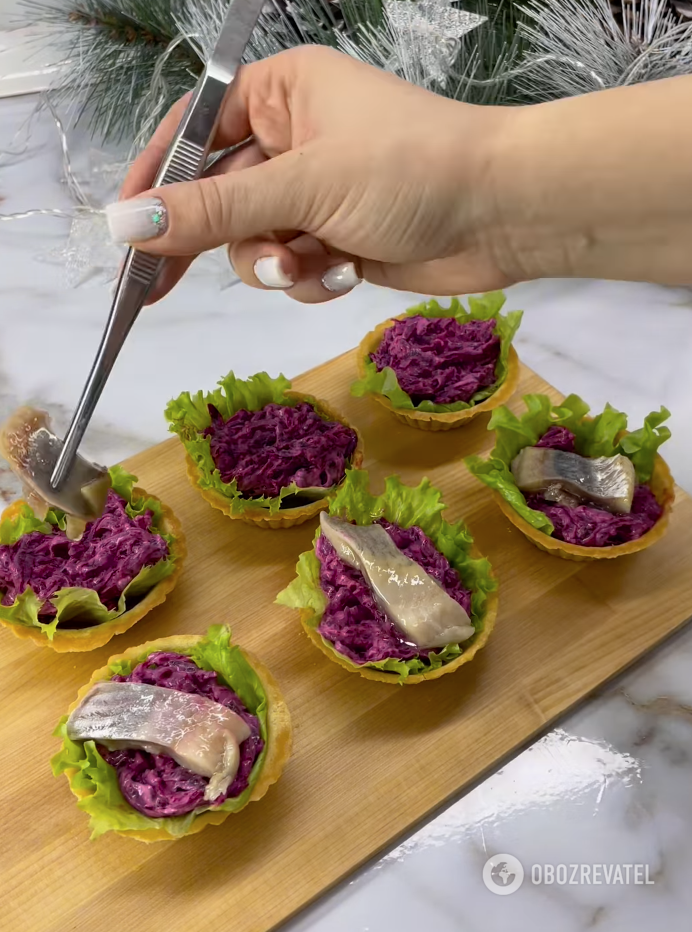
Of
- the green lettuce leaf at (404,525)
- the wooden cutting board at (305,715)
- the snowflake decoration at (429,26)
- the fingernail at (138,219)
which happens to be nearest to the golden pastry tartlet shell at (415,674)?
the green lettuce leaf at (404,525)

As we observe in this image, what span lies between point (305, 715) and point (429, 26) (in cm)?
235

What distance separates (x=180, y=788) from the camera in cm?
207

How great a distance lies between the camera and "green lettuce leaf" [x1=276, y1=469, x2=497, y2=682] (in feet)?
7.61

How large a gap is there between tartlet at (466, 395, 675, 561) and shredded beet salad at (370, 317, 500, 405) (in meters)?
0.24

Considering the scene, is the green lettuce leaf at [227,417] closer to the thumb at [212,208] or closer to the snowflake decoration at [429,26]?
the thumb at [212,208]

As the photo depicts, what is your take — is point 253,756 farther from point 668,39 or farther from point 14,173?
point 14,173

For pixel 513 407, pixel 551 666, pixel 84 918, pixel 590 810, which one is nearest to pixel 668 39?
pixel 513 407

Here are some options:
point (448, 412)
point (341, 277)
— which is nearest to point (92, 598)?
point (341, 277)

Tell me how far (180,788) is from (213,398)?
1.32 metres

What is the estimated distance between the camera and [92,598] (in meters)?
2.34

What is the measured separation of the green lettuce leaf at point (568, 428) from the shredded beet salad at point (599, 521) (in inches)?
2.0

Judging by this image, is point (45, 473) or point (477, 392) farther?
point (477, 392)

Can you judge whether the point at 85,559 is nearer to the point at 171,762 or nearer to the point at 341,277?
the point at 171,762

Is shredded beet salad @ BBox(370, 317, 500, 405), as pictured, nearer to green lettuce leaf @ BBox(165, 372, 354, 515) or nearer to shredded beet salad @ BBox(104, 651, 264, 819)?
green lettuce leaf @ BBox(165, 372, 354, 515)
